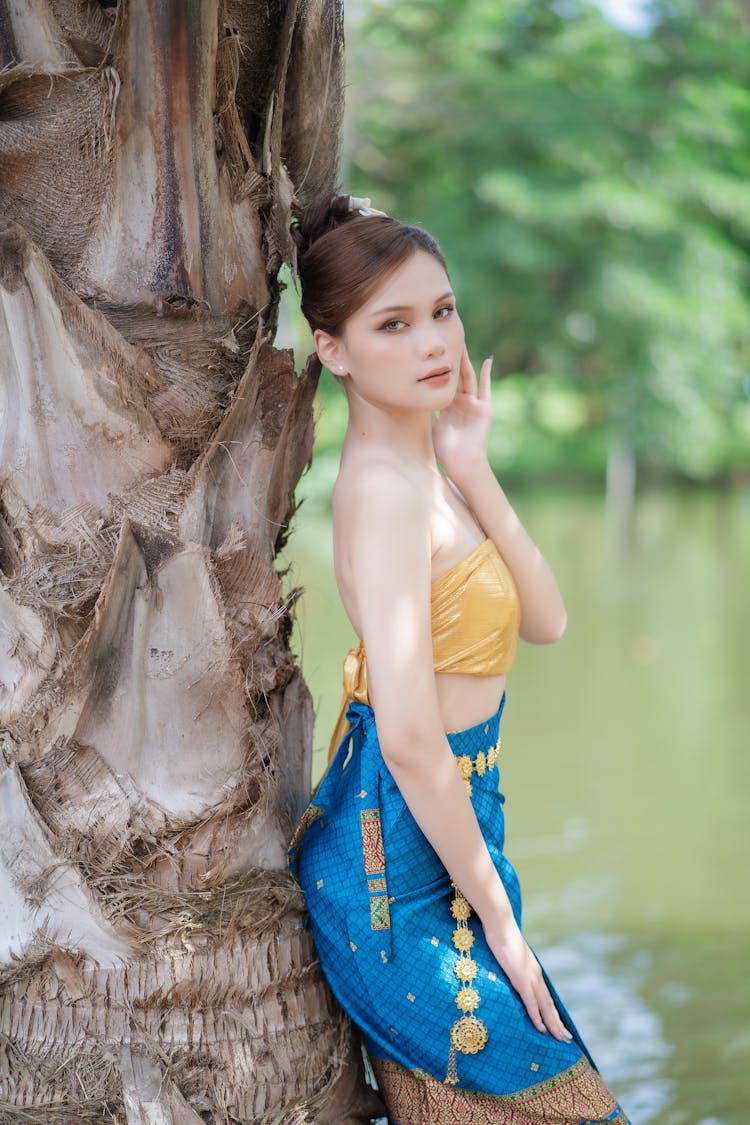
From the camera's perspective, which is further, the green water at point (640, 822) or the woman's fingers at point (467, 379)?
the green water at point (640, 822)

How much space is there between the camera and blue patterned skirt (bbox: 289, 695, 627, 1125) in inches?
67.6

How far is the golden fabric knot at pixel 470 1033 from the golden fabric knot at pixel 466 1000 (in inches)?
0.5

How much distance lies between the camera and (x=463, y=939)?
175 centimetres

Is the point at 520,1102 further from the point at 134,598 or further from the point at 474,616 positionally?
the point at 134,598

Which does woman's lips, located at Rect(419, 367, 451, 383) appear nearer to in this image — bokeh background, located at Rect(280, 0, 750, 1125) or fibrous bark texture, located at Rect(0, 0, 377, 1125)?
fibrous bark texture, located at Rect(0, 0, 377, 1125)

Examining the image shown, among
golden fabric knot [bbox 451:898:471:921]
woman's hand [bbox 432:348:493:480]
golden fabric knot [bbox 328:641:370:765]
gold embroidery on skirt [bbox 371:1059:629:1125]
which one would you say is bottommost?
gold embroidery on skirt [bbox 371:1059:629:1125]

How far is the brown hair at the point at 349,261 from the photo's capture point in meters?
1.79

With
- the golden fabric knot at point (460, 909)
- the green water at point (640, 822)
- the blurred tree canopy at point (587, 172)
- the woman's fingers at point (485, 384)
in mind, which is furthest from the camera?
the blurred tree canopy at point (587, 172)

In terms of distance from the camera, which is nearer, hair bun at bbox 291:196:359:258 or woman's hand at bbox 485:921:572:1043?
woman's hand at bbox 485:921:572:1043

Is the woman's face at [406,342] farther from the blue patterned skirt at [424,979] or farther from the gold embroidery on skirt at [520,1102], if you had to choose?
the gold embroidery on skirt at [520,1102]

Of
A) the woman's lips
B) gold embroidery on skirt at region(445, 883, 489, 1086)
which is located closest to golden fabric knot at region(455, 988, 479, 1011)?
gold embroidery on skirt at region(445, 883, 489, 1086)

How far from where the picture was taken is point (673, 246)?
56.5 feet

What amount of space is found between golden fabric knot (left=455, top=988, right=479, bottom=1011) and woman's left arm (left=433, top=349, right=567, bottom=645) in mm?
570

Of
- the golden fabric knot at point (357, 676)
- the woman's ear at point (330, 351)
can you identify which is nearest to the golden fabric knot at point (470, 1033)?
the golden fabric knot at point (357, 676)
